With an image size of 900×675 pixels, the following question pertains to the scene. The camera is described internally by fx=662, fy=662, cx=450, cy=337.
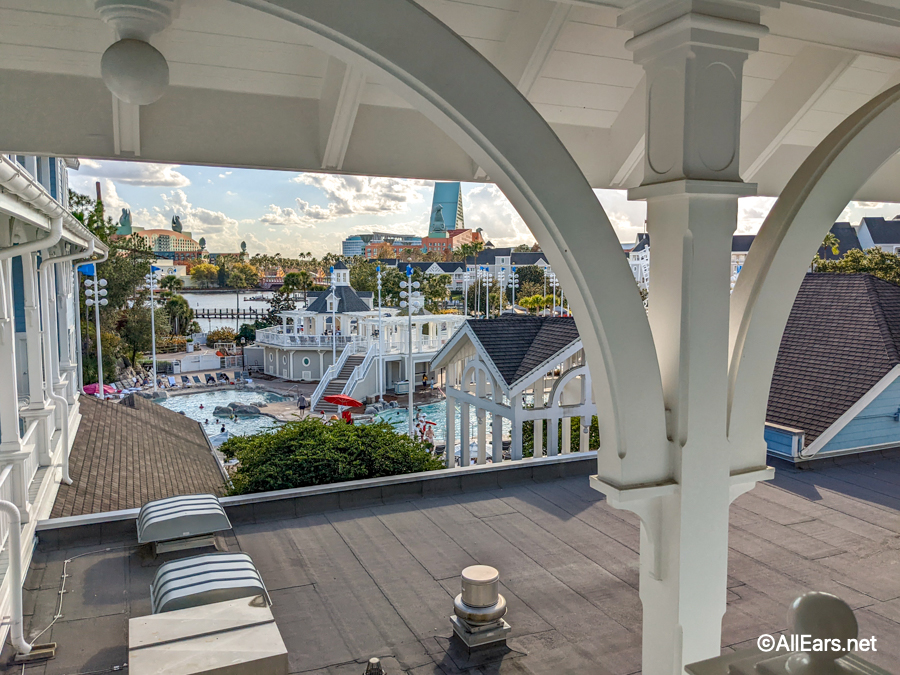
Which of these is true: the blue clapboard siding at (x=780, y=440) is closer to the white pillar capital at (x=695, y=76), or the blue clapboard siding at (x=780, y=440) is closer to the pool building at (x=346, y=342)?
the white pillar capital at (x=695, y=76)

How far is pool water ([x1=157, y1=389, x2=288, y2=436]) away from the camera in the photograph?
3231cm

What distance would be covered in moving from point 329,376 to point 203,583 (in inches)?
1352

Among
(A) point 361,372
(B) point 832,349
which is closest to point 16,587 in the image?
(B) point 832,349

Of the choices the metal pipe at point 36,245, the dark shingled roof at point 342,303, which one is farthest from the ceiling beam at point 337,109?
the dark shingled roof at point 342,303

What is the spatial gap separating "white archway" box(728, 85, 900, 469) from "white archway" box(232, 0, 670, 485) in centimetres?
41

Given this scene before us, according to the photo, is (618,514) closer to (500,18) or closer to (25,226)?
(500,18)

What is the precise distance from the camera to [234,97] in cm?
299

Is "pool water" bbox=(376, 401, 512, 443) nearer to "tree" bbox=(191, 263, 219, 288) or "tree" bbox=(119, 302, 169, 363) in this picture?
"tree" bbox=(119, 302, 169, 363)

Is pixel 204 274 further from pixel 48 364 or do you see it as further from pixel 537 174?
pixel 537 174

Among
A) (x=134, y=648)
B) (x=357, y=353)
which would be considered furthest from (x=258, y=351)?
(x=134, y=648)

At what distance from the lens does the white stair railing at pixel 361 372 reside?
122 feet

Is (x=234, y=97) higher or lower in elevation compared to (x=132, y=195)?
lower

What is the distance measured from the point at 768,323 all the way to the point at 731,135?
716 mm

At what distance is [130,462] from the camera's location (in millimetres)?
9992
